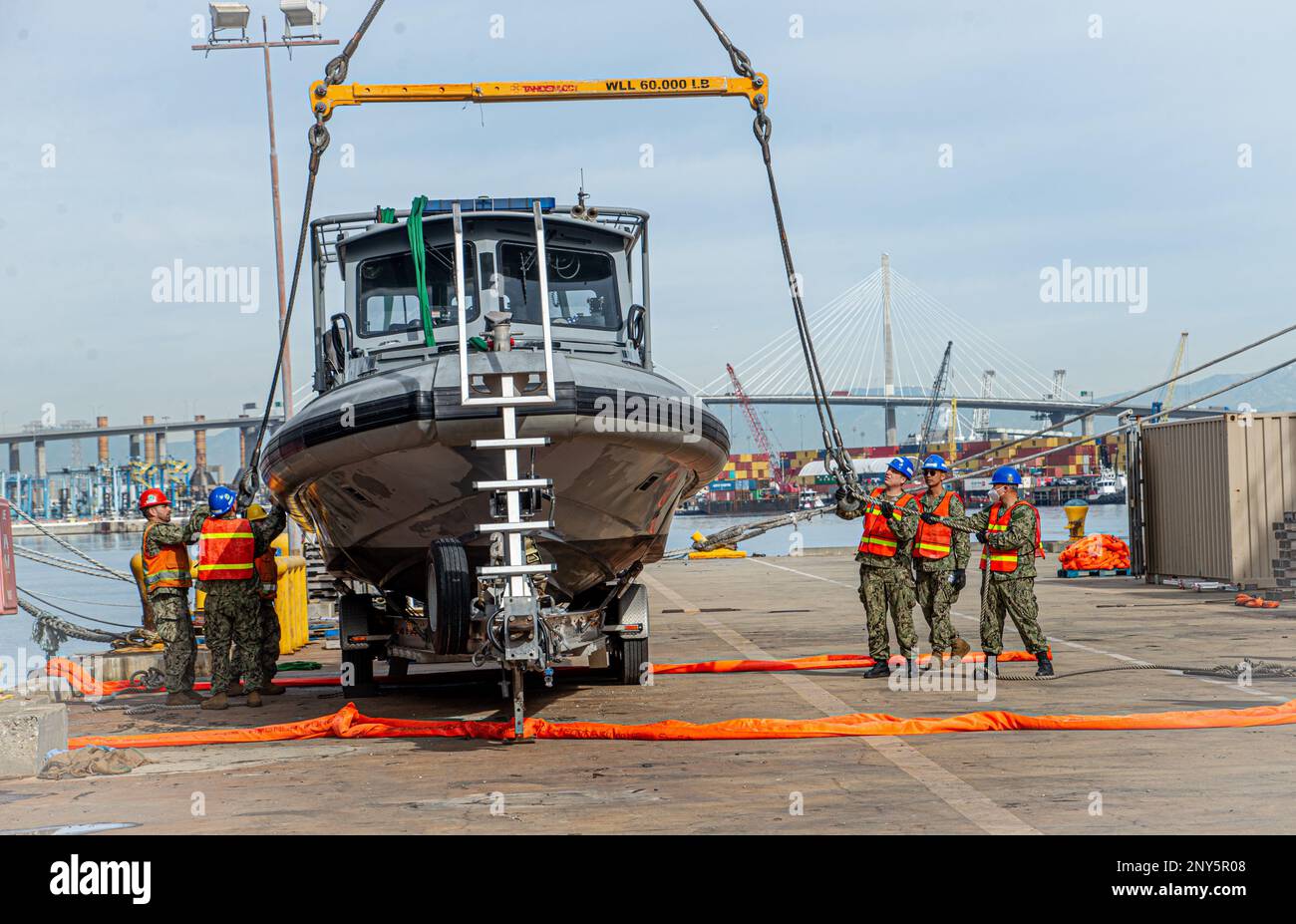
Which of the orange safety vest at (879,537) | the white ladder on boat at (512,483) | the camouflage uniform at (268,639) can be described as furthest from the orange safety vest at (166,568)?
the orange safety vest at (879,537)

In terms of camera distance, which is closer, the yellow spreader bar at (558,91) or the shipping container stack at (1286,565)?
the yellow spreader bar at (558,91)

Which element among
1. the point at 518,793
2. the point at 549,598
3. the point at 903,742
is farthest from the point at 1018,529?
the point at 518,793

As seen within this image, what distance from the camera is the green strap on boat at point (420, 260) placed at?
354 inches

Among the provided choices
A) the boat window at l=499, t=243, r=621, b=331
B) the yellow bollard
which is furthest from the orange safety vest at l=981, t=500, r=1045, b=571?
the yellow bollard

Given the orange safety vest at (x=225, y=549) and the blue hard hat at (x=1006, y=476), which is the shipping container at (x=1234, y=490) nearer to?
the blue hard hat at (x=1006, y=476)

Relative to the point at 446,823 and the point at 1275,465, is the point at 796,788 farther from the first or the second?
the point at 1275,465

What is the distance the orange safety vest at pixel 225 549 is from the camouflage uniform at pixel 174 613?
32 cm

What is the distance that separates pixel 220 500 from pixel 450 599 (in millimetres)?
3607

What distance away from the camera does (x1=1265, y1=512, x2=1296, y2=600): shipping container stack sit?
58.0ft

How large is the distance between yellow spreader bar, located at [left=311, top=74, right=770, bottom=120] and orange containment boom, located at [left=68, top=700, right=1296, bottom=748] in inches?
202

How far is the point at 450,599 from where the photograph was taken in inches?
303

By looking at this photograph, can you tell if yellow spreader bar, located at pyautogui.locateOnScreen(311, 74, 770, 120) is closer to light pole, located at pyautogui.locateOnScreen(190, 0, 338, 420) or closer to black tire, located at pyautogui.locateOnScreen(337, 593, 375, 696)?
black tire, located at pyautogui.locateOnScreen(337, 593, 375, 696)

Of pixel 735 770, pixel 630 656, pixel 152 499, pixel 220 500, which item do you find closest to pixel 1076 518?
pixel 630 656
